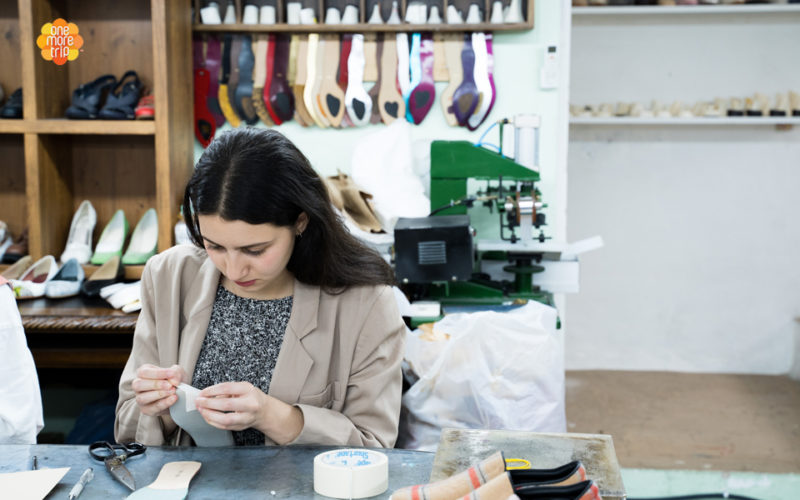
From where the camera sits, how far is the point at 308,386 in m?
1.63

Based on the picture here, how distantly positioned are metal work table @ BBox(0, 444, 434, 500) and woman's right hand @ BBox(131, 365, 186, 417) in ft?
0.29

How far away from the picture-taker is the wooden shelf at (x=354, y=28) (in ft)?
10.7

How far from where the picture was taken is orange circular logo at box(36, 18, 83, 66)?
3.02 m

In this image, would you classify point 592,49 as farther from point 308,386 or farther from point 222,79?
point 308,386

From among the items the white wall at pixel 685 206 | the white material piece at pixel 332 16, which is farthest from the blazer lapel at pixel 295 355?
the white wall at pixel 685 206

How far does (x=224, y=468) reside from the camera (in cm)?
128

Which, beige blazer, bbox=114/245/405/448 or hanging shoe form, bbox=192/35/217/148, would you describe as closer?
beige blazer, bbox=114/245/405/448

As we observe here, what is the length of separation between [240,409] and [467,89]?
223cm

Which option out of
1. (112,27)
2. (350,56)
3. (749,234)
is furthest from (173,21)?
(749,234)

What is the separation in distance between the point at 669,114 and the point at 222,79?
2.42 m

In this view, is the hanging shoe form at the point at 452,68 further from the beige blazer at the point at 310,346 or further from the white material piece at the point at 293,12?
the beige blazer at the point at 310,346

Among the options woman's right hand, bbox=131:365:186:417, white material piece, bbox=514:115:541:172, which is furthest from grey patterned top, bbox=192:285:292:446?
white material piece, bbox=514:115:541:172

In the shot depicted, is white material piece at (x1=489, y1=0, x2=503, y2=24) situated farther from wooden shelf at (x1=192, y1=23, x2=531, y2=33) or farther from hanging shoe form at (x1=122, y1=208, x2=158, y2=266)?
hanging shoe form at (x1=122, y1=208, x2=158, y2=266)

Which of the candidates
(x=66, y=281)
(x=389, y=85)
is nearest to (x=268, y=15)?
(x=389, y=85)
